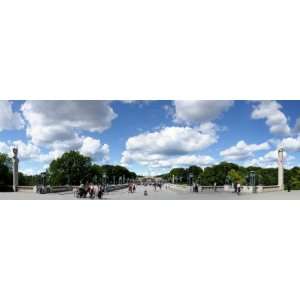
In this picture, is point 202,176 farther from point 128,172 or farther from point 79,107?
point 79,107

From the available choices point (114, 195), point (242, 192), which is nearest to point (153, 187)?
point (114, 195)

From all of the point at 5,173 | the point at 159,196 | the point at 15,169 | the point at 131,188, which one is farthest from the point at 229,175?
the point at 5,173

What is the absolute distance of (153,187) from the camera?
54.0ft

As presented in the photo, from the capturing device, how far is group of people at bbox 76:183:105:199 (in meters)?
13.9

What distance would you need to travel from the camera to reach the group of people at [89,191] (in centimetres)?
1386

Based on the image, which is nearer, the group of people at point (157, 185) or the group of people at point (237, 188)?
the group of people at point (237, 188)

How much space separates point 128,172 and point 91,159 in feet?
4.53

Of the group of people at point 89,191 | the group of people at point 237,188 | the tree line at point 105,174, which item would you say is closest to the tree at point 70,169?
the tree line at point 105,174

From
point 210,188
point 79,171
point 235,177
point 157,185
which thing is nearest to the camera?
point 79,171

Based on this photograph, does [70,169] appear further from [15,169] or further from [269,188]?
[269,188]

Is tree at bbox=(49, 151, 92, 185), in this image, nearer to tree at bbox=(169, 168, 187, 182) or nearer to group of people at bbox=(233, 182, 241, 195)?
tree at bbox=(169, 168, 187, 182)

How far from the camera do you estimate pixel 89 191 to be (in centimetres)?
1413

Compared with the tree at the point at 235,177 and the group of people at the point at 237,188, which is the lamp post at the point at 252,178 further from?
the group of people at the point at 237,188

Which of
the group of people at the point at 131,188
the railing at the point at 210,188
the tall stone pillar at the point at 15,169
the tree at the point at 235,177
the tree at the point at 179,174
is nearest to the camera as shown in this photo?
the tall stone pillar at the point at 15,169
